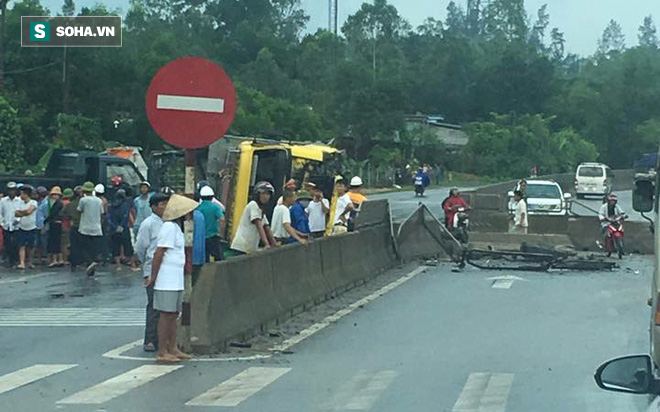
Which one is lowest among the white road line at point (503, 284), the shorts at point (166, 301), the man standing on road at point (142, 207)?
the white road line at point (503, 284)

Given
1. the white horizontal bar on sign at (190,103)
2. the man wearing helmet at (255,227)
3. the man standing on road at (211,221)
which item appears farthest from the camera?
the man standing on road at (211,221)

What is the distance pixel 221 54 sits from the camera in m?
132

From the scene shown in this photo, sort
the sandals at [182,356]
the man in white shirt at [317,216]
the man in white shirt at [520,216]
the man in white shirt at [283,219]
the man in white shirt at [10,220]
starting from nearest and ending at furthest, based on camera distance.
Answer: the sandals at [182,356]
the man in white shirt at [283,219]
the man in white shirt at [317,216]
the man in white shirt at [10,220]
the man in white shirt at [520,216]

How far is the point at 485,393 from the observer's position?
37.9 ft

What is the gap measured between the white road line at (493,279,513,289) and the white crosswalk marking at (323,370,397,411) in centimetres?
1034

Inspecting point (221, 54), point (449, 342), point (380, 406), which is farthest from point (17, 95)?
point (221, 54)

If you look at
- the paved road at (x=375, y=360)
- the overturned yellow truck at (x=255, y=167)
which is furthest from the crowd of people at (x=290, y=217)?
the paved road at (x=375, y=360)

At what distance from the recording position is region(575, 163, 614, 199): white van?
219 ft

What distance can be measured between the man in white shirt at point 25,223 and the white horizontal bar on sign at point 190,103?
14295 mm

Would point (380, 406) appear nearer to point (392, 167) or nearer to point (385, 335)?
point (385, 335)

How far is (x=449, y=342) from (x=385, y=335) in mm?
965

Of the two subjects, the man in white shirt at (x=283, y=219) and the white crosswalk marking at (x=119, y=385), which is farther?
the man in white shirt at (x=283, y=219)

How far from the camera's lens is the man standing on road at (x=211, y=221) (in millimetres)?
19359

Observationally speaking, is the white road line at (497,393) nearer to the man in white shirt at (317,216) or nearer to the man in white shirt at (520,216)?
the man in white shirt at (317,216)
